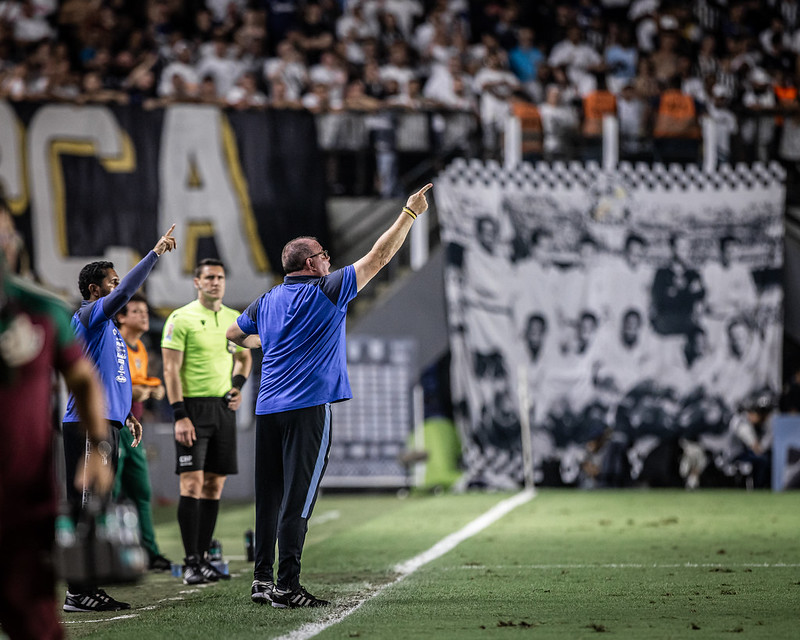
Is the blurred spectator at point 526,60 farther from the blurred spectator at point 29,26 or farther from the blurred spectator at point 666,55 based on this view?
the blurred spectator at point 29,26

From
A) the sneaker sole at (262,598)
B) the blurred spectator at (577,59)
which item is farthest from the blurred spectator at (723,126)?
the sneaker sole at (262,598)

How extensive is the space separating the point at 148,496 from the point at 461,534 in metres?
3.24

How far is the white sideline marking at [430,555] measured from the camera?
21.0ft

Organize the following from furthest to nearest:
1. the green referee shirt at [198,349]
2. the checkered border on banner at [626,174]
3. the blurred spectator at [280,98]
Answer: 1. the checkered border on banner at [626,174]
2. the blurred spectator at [280,98]
3. the green referee shirt at [198,349]

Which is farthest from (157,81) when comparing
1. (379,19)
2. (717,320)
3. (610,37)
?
(717,320)

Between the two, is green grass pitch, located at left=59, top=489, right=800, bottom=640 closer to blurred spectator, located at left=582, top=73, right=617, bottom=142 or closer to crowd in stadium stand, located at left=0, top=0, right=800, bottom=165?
blurred spectator, located at left=582, top=73, right=617, bottom=142

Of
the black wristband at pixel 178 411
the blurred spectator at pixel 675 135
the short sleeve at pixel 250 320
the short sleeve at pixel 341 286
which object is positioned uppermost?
the blurred spectator at pixel 675 135

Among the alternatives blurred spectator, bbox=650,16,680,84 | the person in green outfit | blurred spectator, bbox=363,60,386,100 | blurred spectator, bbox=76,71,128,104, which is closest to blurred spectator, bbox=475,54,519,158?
blurred spectator, bbox=363,60,386,100

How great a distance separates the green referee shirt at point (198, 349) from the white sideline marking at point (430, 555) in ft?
6.51

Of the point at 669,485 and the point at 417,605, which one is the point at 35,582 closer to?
the point at 417,605

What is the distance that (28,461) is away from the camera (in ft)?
14.7

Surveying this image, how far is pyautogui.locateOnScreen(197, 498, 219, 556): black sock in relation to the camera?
900 centimetres

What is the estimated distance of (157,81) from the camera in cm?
1870

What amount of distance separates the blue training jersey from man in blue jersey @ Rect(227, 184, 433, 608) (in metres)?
0.90
